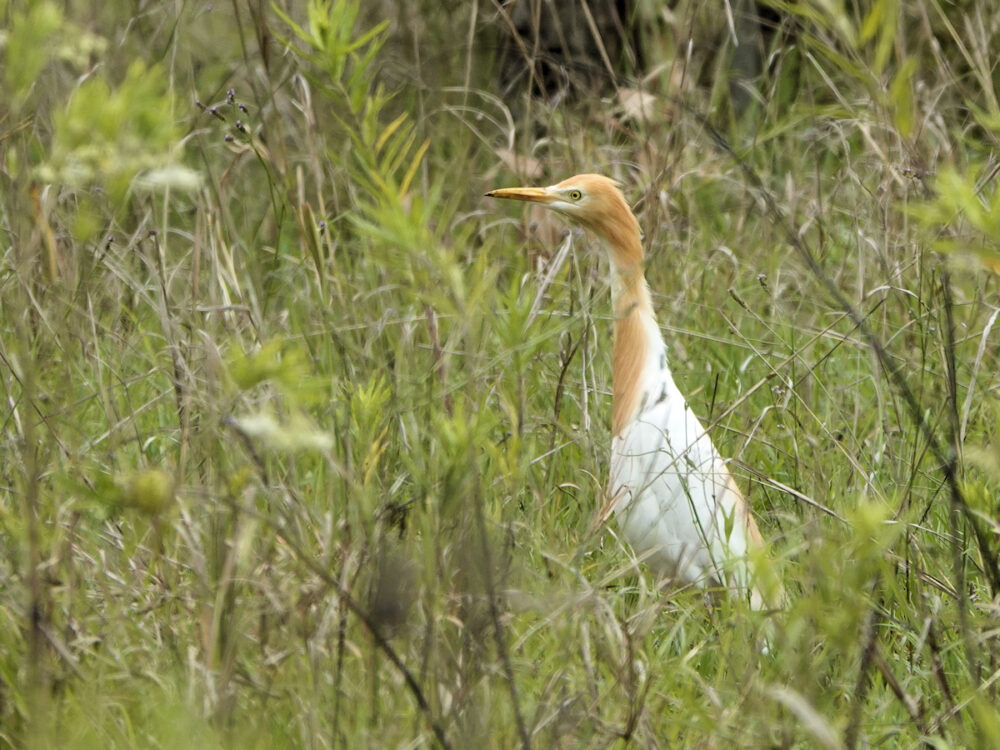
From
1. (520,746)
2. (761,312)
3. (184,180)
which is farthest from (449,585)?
(761,312)

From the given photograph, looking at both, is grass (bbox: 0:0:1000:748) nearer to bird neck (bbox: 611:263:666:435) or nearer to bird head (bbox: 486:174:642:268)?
bird neck (bbox: 611:263:666:435)

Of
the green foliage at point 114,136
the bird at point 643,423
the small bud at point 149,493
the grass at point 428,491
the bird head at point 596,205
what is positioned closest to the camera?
the green foliage at point 114,136

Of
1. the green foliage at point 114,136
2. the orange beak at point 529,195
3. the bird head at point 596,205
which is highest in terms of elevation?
the green foliage at point 114,136

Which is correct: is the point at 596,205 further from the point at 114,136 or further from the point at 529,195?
the point at 114,136

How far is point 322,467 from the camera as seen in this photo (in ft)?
7.57

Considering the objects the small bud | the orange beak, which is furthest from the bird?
the small bud

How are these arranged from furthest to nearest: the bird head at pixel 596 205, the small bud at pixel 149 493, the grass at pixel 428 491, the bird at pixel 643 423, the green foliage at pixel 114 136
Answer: the bird head at pixel 596 205 → the bird at pixel 643 423 → the grass at pixel 428 491 → the small bud at pixel 149 493 → the green foliage at pixel 114 136

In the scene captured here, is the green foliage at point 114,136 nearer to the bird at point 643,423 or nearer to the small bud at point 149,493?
the small bud at point 149,493

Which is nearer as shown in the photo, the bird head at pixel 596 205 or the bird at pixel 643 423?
the bird at pixel 643 423

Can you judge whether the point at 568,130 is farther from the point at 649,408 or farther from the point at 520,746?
Result: the point at 520,746

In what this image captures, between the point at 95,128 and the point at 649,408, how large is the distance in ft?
4.61

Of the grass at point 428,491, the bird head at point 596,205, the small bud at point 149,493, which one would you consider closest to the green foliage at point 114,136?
the grass at point 428,491

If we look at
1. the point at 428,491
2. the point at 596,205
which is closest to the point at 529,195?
the point at 596,205

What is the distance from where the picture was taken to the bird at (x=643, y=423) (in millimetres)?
2285
